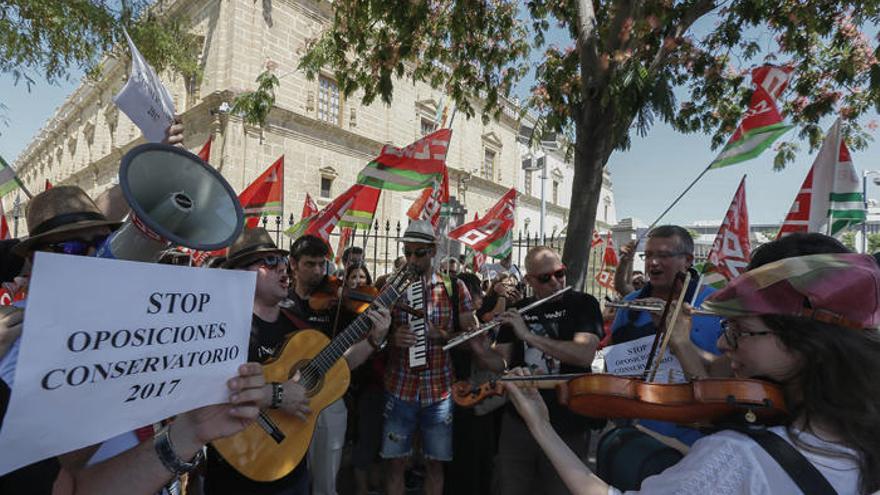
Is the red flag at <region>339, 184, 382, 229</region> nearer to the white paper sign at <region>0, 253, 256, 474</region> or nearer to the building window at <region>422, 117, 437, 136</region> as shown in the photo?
the white paper sign at <region>0, 253, 256, 474</region>

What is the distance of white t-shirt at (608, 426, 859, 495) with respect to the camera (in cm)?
116

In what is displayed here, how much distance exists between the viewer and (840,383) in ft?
4.33

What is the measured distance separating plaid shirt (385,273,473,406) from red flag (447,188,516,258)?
316 cm

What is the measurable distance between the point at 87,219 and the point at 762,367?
7.41ft

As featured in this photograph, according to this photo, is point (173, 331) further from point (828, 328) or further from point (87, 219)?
point (828, 328)

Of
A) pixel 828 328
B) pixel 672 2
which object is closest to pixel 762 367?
pixel 828 328

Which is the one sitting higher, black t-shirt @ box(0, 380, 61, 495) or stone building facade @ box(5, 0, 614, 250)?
stone building facade @ box(5, 0, 614, 250)

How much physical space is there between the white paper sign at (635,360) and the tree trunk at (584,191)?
2074 mm

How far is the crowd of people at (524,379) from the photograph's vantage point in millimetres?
1196

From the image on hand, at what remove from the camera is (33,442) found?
0.82m

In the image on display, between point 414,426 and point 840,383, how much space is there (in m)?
2.90

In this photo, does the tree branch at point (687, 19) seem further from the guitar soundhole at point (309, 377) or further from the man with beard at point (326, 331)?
the guitar soundhole at point (309, 377)

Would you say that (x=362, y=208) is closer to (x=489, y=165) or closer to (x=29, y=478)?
(x=29, y=478)

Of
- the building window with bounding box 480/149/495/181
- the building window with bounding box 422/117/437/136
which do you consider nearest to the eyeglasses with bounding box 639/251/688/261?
the building window with bounding box 422/117/437/136
